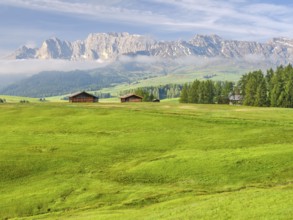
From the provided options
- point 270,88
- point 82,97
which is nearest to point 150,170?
point 270,88

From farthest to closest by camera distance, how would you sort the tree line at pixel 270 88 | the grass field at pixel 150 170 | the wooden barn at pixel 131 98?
the wooden barn at pixel 131 98
the tree line at pixel 270 88
the grass field at pixel 150 170

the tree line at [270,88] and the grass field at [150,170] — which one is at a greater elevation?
the tree line at [270,88]

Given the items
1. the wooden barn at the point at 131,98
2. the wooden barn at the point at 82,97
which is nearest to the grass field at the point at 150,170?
the wooden barn at the point at 82,97

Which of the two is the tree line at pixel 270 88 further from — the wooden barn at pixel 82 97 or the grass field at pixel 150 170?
the grass field at pixel 150 170

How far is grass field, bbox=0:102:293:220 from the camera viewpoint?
36.0 metres

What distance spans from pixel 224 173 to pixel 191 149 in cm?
1331

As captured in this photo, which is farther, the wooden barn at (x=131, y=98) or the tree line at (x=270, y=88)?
the wooden barn at (x=131, y=98)

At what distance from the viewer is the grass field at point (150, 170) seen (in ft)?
118

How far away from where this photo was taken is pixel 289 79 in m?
164

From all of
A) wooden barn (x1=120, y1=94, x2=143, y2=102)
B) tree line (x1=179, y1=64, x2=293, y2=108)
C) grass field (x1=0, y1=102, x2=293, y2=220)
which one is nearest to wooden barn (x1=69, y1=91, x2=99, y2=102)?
wooden barn (x1=120, y1=94, x2=143, y2=102)

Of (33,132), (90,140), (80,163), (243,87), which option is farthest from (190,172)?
(243,87)

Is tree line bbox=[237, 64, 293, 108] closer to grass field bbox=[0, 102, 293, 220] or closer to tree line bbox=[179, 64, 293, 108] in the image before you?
A: tree line bbox=[179, 64, 293, 108]

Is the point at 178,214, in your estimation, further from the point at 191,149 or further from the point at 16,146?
the point at 16,146

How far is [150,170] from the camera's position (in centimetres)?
5259
